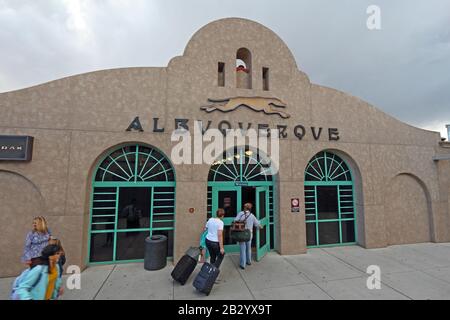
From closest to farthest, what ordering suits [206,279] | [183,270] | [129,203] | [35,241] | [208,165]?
[35,241], [206,279], [183,270], [129,203], [208,165]

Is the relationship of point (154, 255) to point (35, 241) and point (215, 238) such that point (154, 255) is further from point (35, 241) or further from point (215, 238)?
point (35, 241)

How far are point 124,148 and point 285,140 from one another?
5.71 metres

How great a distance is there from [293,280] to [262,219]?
2.23m

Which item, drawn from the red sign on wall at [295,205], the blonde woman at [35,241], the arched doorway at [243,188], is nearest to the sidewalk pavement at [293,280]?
the arched doorway at [243,188]

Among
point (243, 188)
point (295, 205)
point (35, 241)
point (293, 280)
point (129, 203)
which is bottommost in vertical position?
point (293, 280)

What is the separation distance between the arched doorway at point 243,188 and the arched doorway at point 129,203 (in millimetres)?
1598

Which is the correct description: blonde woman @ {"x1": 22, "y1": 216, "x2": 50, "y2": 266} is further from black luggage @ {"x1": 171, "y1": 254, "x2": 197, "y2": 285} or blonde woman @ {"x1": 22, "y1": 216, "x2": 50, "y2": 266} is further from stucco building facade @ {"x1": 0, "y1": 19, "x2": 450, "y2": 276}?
black luggage @ {"x1": 171, "y1": 254, "x2": 197, "y2": 285}

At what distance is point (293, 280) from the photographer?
5.79 metres

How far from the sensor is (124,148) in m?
7.31

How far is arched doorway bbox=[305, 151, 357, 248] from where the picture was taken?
28.1 ft

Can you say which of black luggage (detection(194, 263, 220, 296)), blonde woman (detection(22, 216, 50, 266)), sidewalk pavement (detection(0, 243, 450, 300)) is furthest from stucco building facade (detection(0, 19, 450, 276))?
black luggage (detection(194, 263, 220, 296))

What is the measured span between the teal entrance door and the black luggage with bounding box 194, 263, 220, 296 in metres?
2.48

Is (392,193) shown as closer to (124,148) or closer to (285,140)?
(285,140)

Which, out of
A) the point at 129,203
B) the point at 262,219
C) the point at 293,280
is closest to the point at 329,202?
the point at 262,219
